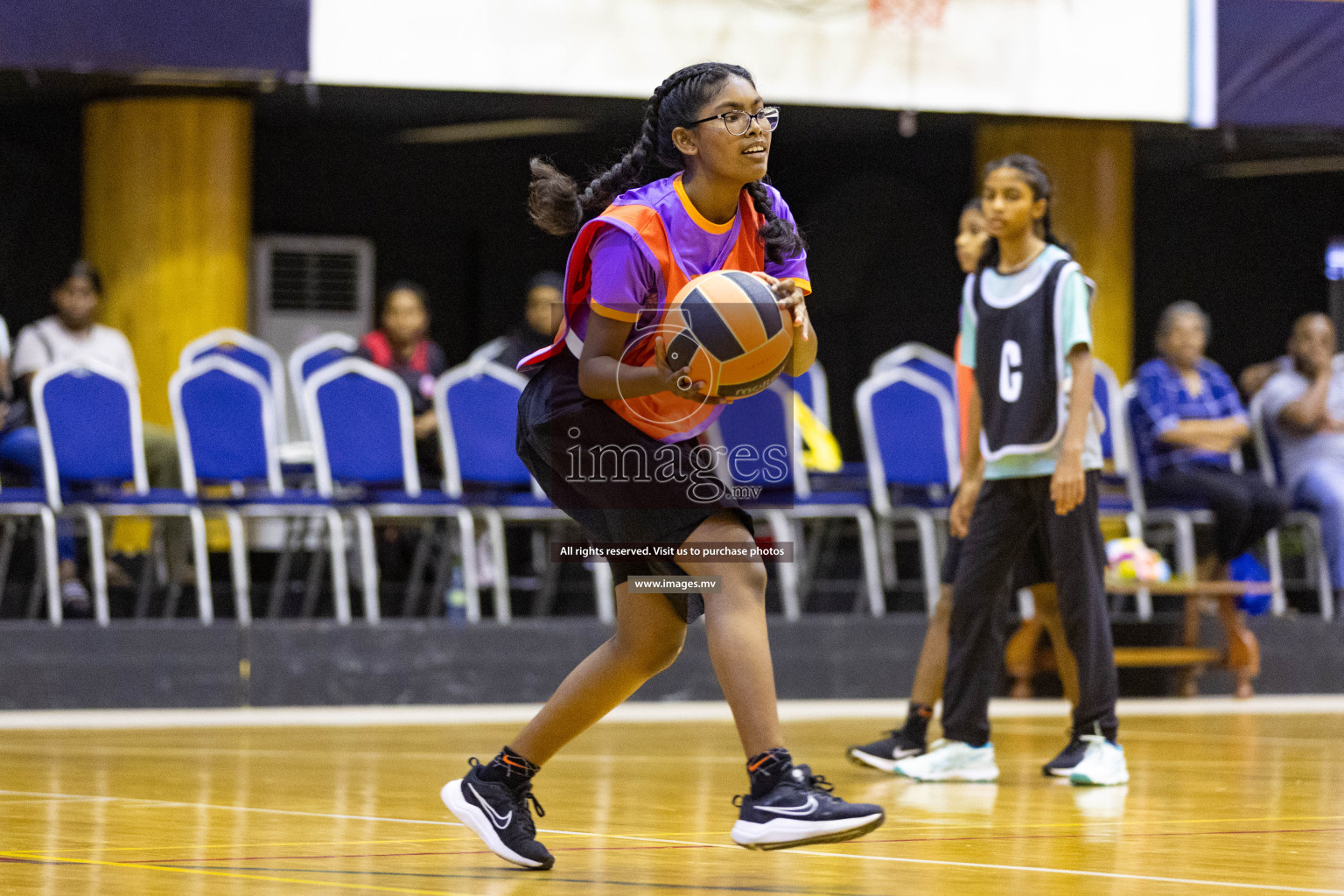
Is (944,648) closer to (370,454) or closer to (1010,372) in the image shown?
(1010,372)

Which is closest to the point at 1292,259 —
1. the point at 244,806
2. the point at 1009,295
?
the point at 1009,295

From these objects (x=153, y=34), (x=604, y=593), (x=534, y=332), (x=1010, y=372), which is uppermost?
(x=153, y=34)

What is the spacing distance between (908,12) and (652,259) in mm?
6767

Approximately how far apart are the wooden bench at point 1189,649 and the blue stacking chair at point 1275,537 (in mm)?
512

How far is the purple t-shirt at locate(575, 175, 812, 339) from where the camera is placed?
10.9ft

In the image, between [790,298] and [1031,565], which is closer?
[790,298]

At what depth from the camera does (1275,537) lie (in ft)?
31.4

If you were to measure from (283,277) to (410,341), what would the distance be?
16.1 ft

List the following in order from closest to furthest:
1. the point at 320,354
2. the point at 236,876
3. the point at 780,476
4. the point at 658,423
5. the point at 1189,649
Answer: the point at 236,876 < the point at 658,423 < the point at 780,476 < the point at 1189,649 < the point at 320,354

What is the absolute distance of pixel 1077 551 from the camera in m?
5.16

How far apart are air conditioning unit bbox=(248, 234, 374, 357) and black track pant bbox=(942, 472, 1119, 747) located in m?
8.88

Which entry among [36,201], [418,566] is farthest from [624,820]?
[36,201]

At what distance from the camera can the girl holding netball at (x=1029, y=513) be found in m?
5.17

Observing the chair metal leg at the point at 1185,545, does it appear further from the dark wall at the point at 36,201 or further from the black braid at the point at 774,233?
the dark wall at the point at 36,201
